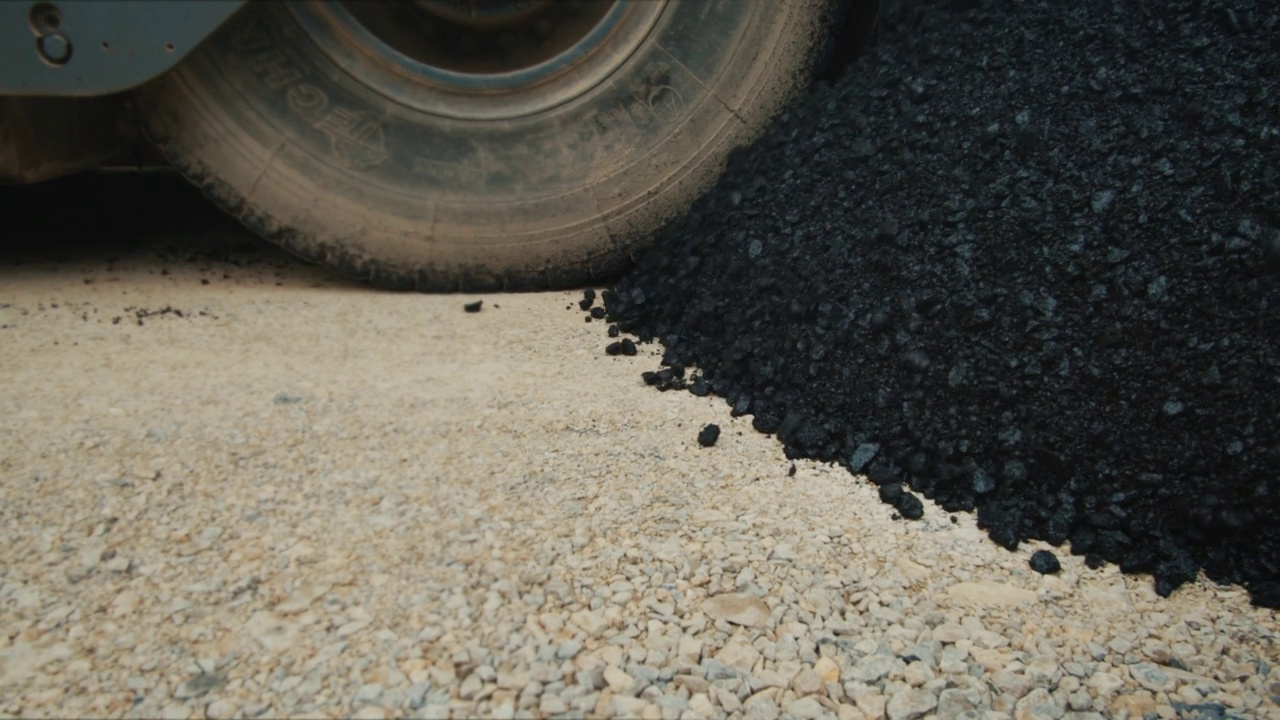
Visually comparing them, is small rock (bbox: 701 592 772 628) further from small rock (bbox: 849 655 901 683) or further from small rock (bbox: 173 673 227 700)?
small rock (bbox: 173 673 227 700)

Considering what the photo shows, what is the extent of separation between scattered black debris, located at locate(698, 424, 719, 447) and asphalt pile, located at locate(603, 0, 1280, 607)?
0.14 m

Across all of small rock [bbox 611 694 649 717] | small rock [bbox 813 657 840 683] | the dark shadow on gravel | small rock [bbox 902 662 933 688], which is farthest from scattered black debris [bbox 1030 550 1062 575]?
the dark shadow on gravel

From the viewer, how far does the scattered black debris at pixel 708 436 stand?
205 cm

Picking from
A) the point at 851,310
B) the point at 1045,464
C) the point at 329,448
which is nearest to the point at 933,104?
the point at 851,310

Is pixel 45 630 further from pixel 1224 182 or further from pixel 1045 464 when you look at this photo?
pixel 1224 182

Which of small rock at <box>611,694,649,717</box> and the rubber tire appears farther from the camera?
the rubber tire

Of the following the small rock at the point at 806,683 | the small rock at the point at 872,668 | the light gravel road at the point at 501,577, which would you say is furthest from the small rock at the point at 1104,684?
the small rock at the point at 806,683

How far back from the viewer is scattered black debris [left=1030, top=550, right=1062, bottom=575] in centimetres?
169

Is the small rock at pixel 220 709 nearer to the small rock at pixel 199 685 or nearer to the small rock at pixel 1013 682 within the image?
the small rock at pixel 199 685

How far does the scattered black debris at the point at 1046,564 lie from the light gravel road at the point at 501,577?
0.7 inches

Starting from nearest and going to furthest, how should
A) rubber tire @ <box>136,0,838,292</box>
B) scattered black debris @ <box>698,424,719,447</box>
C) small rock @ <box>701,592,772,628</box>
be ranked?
1. small rock @ <box>701,592,772,628</box>
2. scattered black debris @ <box>698,424,719,447</box>
3. rubber tire @ <box>136,0,838,292</box>

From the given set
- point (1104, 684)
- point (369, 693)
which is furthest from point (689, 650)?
point (1104, 684)

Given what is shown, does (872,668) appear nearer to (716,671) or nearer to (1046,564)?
(716,671)

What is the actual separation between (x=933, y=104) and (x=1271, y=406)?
107 cm
